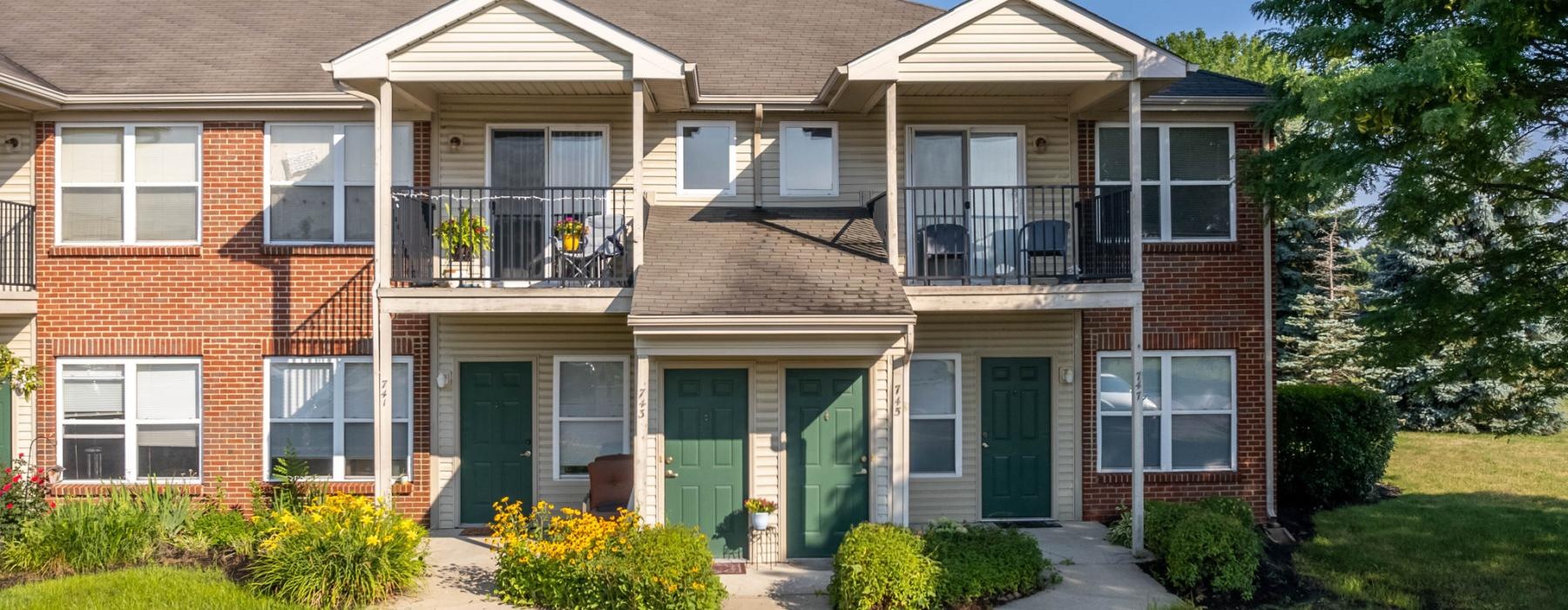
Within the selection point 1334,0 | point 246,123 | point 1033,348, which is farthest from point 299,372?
point 1334,0

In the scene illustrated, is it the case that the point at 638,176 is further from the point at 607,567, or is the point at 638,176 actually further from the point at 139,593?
the point at 139,593

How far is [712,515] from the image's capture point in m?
10.4

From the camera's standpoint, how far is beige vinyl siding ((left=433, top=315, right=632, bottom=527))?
11516mm

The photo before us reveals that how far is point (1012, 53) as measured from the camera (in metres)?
10.2

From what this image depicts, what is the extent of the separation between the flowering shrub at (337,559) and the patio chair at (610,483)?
7.10 feet

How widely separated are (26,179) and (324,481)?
15.7ft

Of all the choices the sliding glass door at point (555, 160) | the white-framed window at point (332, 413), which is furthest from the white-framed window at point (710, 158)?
the white-framed window at point (332, 413)

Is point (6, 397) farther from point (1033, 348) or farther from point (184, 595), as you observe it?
point (1033, 348)

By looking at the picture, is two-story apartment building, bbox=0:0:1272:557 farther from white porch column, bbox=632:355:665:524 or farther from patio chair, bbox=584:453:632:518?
white porch column, bbox=632:355:665:524

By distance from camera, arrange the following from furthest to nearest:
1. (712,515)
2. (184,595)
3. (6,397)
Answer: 1. (6,397)
2. (712,515)
3. (184,595)

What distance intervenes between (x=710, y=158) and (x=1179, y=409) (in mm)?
6230

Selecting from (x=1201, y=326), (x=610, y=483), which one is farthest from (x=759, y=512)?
(x=1201, y=326)

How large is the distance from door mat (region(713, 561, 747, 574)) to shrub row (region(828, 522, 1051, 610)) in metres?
1.15

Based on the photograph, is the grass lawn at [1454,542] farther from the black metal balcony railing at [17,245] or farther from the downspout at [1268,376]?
the black metal balcony railing at [17,245]
